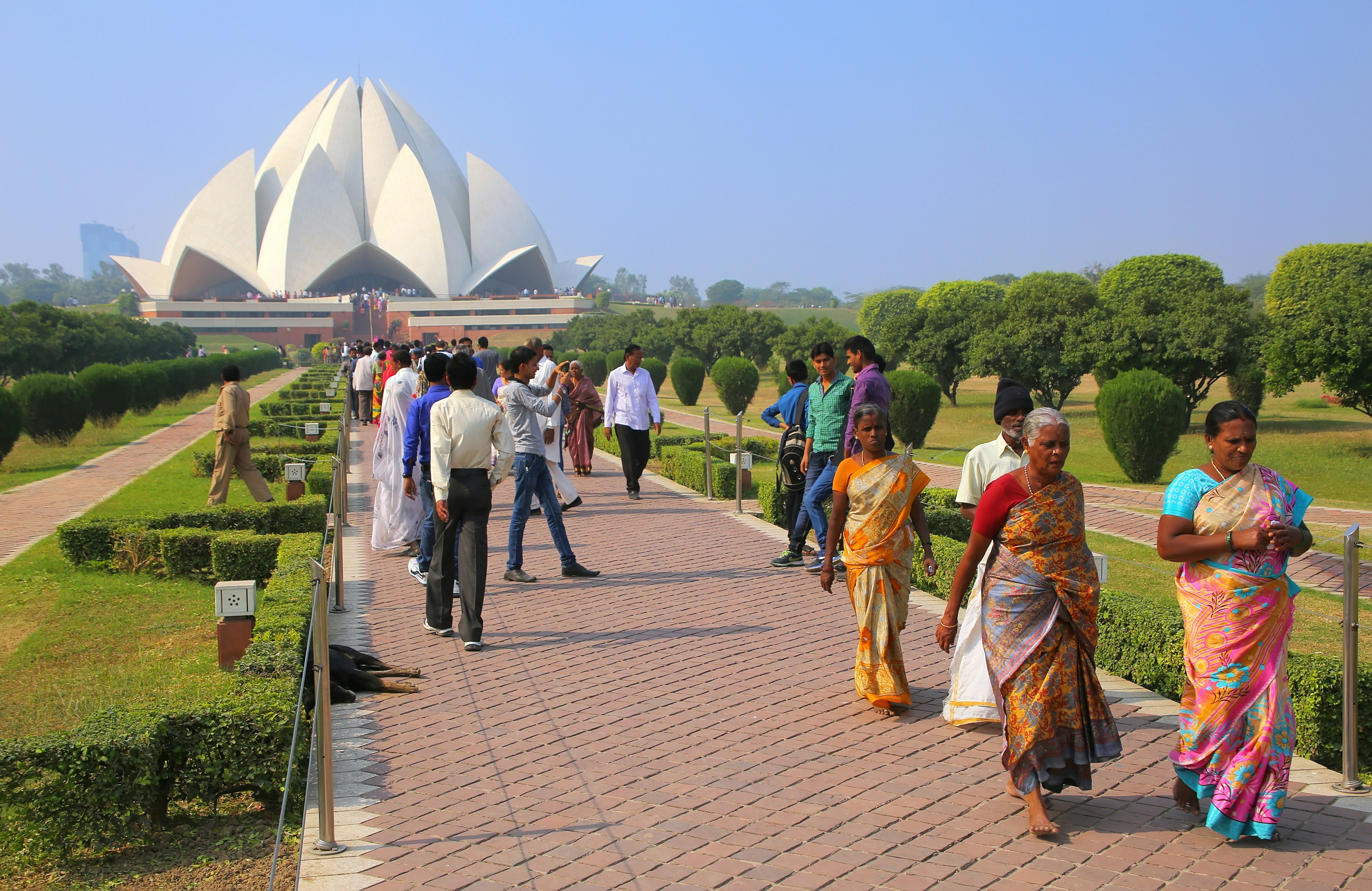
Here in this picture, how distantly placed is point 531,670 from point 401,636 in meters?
0.83

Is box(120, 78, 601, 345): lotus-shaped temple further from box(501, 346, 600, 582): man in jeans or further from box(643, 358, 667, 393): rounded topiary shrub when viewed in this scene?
box(501, 346, 600, 582): man in jeans

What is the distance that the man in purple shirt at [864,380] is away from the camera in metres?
5.09

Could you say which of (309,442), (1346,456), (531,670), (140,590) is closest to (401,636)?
(531,670)

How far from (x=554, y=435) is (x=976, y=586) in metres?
3.88

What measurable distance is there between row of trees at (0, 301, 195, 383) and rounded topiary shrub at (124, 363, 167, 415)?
1.96 meters

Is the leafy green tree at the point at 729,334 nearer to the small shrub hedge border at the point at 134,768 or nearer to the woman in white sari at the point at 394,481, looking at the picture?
the woman in white sari at the point at 394,481

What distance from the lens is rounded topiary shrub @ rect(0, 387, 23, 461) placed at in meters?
12.4

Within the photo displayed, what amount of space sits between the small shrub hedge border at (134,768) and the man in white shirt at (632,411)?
209 inches

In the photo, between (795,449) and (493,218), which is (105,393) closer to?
(795,449)

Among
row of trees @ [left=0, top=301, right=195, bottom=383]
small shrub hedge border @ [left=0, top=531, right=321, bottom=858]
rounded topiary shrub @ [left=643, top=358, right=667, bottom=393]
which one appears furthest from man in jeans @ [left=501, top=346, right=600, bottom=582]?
rounded topiary shrub @ [left=643, top=358, right=667, bottom=393]

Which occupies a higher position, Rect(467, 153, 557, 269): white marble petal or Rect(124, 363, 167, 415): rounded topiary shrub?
Rect(467, 153, 557, 269): white marble petal

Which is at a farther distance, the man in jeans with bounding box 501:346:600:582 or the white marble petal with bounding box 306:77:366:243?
the white marble petal with bounding box 306:77:366:243

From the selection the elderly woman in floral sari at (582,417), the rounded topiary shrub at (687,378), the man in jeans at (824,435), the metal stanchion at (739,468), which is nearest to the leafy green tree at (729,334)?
the rounded topiary shrub at (687,378)

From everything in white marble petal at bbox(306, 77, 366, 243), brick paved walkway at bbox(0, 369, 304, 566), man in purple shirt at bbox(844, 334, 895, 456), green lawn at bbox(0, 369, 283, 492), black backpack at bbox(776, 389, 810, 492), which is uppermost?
white marble petal at bbox(306, 77, 366, 243)
